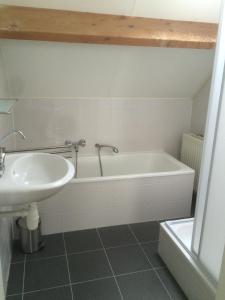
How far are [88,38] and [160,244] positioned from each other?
5.66 ft

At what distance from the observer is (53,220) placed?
242cm

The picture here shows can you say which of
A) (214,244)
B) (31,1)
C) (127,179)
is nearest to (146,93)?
(127,179)

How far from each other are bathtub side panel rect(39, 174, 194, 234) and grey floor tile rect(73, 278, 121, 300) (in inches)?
25.8

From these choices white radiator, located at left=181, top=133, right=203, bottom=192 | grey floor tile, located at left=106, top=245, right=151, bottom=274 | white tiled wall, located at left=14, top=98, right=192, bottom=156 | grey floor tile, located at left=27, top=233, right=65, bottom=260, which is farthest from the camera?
white radiator, located at left=181, top=133, right=203, bottom=192

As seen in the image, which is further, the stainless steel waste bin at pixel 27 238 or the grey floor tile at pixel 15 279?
the stainless steel waste bin at pixel 27 238

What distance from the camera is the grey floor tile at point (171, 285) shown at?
1.83m

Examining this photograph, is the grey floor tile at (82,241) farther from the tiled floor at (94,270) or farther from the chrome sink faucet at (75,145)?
the chrome sink faucet at (75,145)

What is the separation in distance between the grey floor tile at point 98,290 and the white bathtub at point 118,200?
656mm

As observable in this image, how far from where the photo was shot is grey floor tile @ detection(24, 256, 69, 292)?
1.89 metres

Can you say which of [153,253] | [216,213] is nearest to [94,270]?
[153,253]

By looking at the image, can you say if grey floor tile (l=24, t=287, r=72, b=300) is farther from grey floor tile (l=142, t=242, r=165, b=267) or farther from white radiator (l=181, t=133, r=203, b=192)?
white radiator (l=181, t=133, r=203, b=192)

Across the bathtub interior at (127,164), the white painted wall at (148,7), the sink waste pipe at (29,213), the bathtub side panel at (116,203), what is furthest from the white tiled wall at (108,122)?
the sink waste pipe at (29,213)

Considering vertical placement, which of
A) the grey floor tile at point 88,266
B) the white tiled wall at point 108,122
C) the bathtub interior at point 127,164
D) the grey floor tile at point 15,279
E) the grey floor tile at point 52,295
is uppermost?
the white tiled wall at point 108,122

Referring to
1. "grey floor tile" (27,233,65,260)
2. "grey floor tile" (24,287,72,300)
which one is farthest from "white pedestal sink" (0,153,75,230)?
"grey floor tile" (27,233,65,260)
